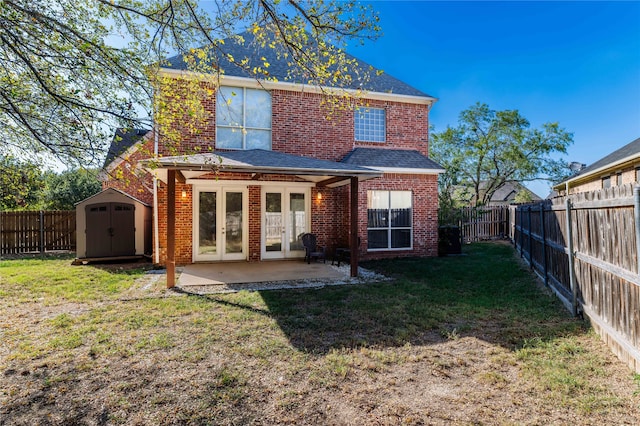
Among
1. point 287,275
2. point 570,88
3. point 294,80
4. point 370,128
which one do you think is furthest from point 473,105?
point 287,275

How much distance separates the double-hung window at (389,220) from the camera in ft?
38.5

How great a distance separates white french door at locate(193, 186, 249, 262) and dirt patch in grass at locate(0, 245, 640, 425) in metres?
4.20

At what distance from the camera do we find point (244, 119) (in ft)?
35.7

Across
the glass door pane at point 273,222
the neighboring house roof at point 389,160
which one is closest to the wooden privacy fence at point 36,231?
the glass door pane at point 273,222

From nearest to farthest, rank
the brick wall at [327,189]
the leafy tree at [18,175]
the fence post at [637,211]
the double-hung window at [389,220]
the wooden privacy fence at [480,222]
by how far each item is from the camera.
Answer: the fence post at [637,211] < the leafy tree at [18,175] < the brick wall at [327,189] < the double-hung window at [389,220] < the wooden privacy fence at [480,222]

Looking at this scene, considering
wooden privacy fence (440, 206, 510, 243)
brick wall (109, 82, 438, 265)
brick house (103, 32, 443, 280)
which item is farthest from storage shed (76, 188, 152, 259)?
wooden privacy fence (440, 206, 510, 243)

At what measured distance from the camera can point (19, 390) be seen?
3.22 metres

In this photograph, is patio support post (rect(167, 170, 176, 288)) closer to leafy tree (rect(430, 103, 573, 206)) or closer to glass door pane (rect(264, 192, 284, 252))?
glass door pane (rect(264, 192, 284, 252))

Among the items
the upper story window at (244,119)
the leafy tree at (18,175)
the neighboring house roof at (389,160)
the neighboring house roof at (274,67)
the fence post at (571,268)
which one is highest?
the neighboring house roof at (274,67)

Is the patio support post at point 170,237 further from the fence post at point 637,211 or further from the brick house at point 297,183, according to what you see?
the fence post at point 637,211

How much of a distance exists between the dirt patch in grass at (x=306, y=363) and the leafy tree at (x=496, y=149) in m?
20.4

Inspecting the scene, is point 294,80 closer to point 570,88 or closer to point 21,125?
point 21,125

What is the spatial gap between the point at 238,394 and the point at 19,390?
2.14 m

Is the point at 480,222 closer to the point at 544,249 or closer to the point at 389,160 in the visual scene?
the point at 389,160
